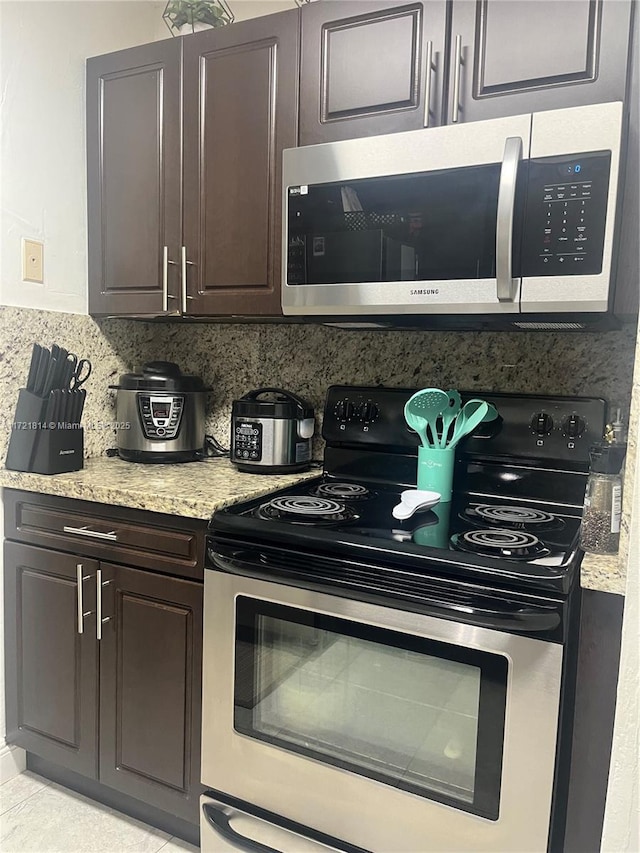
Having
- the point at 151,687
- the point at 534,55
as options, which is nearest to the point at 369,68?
the point at 534,55

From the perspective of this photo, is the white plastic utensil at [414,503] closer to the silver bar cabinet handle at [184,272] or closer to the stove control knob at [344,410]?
the stove control knob at [344,410]

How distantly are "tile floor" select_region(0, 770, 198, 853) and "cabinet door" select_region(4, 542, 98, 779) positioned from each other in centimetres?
12

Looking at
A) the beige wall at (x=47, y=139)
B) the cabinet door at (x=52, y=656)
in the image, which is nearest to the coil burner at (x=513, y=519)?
the cabinet door at (x=52, y=656)

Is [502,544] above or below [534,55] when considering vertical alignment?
below

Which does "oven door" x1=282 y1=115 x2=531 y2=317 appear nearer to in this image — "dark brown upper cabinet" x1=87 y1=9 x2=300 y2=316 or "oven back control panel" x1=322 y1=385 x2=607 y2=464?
"dark brown upper cabinet" x1=87 y1=9 x2=300 y2=316

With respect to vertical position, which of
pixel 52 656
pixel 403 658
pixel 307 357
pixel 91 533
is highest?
pixel 307 357

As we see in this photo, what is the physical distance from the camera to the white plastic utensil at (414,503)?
1.38m

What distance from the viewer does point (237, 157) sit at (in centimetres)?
169

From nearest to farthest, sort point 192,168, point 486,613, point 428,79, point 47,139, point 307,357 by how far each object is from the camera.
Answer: point 486,613 < point 428,79 < point 192,168 < point 47,139 < point 307,357

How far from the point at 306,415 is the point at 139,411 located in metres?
0.51

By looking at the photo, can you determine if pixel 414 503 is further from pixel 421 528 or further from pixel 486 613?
pixel 486 613

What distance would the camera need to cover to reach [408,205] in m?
1.42

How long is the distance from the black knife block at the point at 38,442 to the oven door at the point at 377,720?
0.61 m

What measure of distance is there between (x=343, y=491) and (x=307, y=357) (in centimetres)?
54
